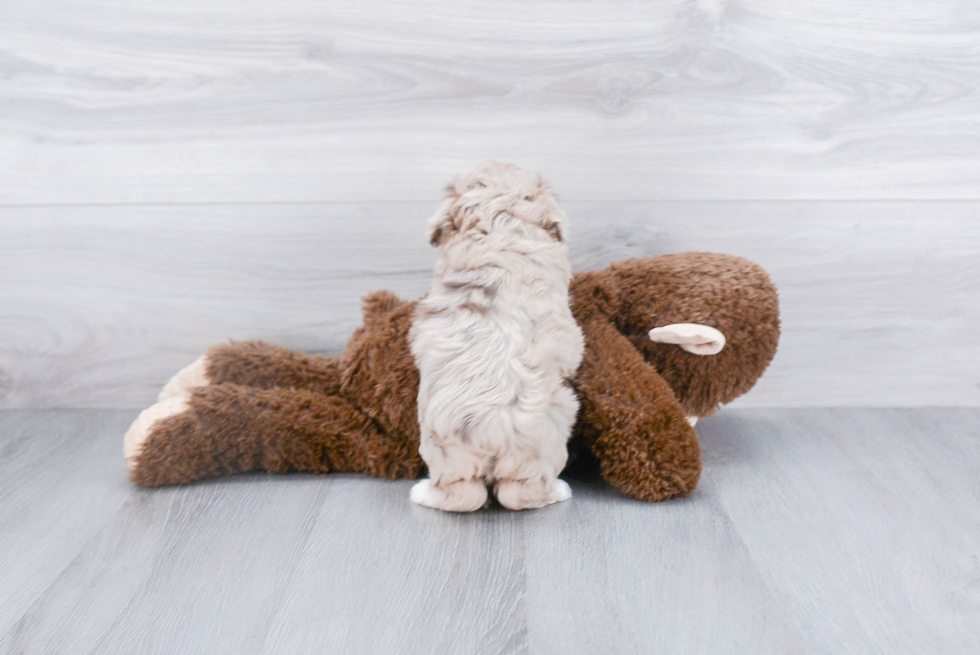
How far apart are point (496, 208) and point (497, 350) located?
21 cm

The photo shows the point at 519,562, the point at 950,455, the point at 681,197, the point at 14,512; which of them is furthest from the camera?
the point at 681,197

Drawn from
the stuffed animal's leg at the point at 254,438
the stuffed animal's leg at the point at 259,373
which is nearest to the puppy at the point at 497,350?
the stuffed animal's leg at the point at 254,438

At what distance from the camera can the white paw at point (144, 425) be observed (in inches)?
41.3

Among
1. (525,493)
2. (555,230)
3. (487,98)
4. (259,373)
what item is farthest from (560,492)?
(487,98)

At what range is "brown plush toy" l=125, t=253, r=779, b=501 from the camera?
3.31 feet

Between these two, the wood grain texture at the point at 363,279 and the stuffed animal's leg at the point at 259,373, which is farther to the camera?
the wood grain texture at the point at 363,279

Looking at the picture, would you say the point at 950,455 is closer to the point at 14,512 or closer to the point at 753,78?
the point at 753,78

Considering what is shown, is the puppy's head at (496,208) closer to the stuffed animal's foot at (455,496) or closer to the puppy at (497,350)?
the puppy at (497,350)

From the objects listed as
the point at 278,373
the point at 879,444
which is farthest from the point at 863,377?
the point at 278,373

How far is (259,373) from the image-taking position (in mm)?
1191

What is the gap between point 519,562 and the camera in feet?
2.85

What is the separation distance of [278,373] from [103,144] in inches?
20.7

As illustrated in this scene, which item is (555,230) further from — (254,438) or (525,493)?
(254,438)

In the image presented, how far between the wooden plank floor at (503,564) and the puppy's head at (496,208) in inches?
14.8
